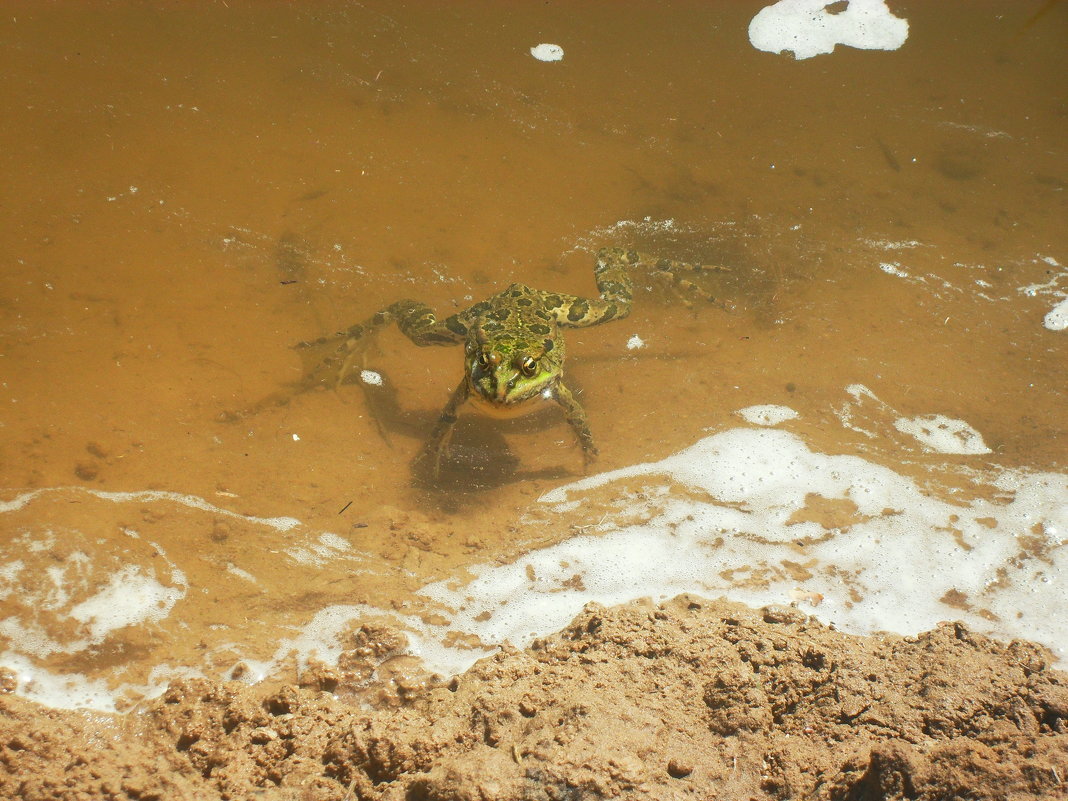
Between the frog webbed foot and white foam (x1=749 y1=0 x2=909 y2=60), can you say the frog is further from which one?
white foam (x1=749 y1=0 x2=909 y2=60)

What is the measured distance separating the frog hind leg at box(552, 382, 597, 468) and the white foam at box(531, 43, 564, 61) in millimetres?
4371

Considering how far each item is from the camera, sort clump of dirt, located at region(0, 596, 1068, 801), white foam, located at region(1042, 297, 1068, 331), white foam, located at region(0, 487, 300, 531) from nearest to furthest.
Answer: clump of dirt, located at region(0, 596, 1068, 801)
white foam, located at region(0, 487, 300, 531)
white foam, located at region(1042, 297, 1068, 331)

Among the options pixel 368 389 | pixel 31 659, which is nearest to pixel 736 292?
pixel 368 389

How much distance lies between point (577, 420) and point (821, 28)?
6.27 m

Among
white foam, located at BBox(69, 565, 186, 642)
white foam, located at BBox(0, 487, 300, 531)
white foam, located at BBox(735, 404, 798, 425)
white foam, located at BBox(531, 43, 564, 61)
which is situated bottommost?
white foam, located at BBox(0, 487, 300, 531)

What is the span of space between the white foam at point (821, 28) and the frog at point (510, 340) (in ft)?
12.9

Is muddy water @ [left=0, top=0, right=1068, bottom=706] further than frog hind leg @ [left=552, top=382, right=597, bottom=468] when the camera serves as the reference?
No

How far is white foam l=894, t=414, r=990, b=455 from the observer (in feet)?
17.4

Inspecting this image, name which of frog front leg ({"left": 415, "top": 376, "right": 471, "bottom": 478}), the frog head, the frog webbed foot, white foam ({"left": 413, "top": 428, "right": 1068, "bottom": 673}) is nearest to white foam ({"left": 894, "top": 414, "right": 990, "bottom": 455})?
white foam ({"left": 413, "top": 428, "right": 1068, "bottom": 673})

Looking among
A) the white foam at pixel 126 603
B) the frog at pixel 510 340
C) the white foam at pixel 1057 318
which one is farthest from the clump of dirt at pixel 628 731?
the white foam at pixel 1057 318

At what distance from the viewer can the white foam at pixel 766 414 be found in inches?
212

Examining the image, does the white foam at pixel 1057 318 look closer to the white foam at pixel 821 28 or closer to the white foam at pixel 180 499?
the white foam at pixel 821 28

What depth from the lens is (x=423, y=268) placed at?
6293 mm

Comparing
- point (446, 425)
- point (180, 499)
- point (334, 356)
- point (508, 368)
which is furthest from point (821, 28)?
point (180, 499)
